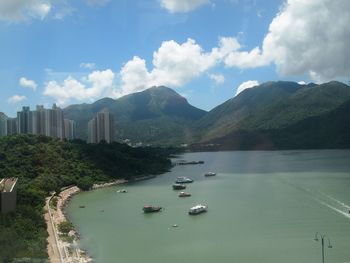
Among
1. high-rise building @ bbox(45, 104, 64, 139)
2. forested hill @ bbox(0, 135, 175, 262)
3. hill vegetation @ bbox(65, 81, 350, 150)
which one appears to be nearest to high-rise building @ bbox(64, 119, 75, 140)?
→ high-rise building @ bbox(45, 104, 64, 139)

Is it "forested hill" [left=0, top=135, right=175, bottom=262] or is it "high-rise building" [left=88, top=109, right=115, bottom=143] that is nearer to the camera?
"forested hill" [left=0, top=135, right=175, bottom=262]

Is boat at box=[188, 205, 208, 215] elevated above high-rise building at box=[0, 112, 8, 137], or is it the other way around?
high-rise building at box=[0, 112, 8, 137]

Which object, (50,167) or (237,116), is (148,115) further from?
(50,167)

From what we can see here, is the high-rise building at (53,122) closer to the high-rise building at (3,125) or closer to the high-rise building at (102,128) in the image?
the high-rise building at (3,125)

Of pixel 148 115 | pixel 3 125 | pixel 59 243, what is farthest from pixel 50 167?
pixel 148 115

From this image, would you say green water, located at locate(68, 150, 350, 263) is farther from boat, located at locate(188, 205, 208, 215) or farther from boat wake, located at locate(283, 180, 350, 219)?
boat, located at locate(188, 205, 208, 215)
